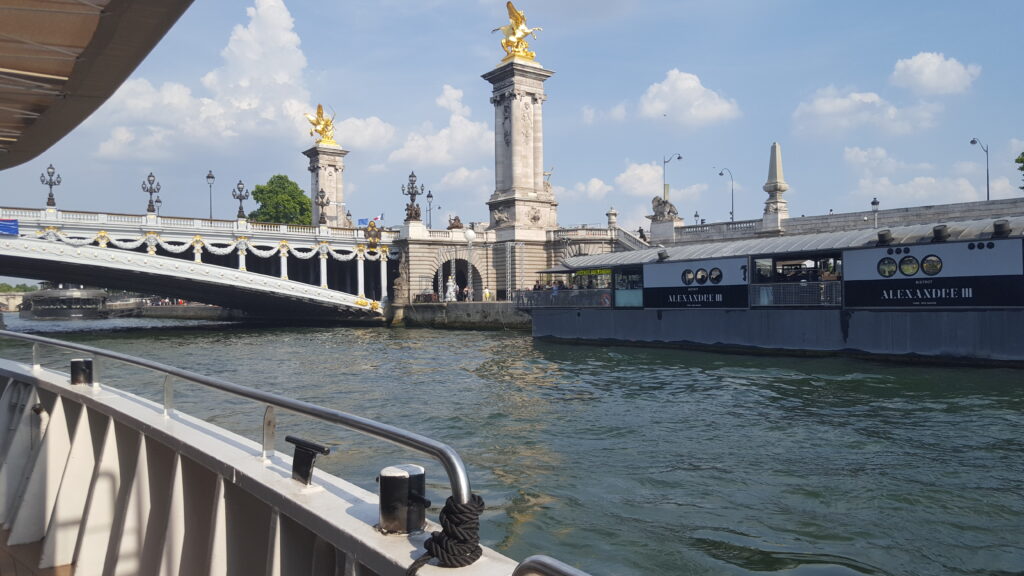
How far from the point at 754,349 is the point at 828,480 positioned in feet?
52.0

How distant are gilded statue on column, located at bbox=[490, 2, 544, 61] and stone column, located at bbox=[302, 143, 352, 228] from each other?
1051 inches

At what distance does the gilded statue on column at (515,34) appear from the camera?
49.8 m

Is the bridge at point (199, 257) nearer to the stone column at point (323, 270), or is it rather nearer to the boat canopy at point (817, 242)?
the stone column at point (323, 270)

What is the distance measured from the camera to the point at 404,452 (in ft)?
33.6

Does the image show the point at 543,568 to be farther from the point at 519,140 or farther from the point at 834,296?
the point at 519,140

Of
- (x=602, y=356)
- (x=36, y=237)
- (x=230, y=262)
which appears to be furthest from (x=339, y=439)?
(x=230, y=262)

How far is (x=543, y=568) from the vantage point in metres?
1.90

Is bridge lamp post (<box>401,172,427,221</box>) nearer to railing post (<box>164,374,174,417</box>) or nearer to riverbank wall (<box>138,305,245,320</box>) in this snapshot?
riverbank wall (<box>138,305,245,320</box>)

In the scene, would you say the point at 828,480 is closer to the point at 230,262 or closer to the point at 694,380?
the point at 694,380

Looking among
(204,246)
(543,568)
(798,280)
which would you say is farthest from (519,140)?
(543,568)

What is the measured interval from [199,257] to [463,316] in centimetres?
1547

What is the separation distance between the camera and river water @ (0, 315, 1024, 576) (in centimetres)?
681

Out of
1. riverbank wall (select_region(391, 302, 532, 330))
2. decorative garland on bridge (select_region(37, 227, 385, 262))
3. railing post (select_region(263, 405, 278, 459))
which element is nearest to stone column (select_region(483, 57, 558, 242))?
riverbank wall (select_region(391, 302, 532, 330))

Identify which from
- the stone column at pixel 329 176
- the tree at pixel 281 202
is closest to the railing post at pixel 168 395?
the stone column at pixel 329 176
